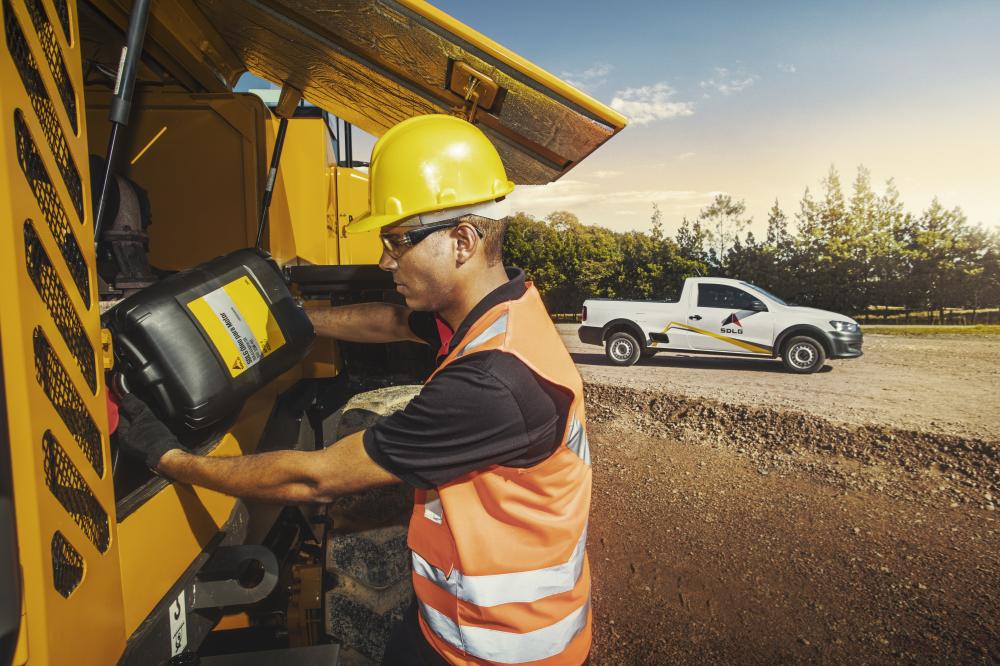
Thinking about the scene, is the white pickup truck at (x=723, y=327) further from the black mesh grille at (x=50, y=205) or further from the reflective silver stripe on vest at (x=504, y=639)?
the black mesh grille at (x=50, y=205)

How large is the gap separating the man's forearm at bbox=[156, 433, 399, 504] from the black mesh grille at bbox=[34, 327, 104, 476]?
0.95 feet

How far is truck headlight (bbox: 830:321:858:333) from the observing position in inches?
436

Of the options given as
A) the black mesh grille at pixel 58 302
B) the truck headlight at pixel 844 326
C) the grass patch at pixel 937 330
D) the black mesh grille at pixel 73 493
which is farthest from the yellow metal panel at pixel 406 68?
the grass patch at pixel 937 330

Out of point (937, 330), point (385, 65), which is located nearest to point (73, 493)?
point (385, 65)

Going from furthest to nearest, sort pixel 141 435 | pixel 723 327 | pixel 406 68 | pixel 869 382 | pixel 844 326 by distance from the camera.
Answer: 1. pixel 723 327
2. pixel 844 326
3. pixel 869 382
4. pixel 406 68
5. pixel 141 435

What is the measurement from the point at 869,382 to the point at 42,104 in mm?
11558

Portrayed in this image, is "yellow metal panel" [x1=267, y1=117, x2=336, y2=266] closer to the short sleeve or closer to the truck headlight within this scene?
the short sleeve

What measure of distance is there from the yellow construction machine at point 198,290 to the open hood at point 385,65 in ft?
0.04

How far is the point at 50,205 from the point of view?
1.02 m

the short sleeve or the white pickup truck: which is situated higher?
the short sleeve

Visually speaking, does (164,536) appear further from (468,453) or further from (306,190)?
(306,190)

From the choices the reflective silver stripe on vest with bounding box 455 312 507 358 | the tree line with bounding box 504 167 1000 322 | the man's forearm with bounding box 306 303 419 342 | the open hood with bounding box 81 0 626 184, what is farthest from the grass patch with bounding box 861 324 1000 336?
the reflective silver stripe on vest with bounding box 455 312 507 358

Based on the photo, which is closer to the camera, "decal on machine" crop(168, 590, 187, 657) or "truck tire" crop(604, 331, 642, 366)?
"decal on machine" crop(168, 590, 187, 657)

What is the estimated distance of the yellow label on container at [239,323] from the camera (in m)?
1.54
